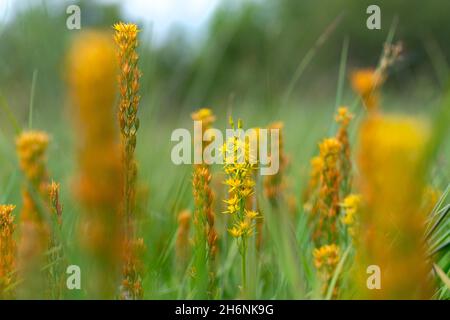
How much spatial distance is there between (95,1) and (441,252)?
287 cm

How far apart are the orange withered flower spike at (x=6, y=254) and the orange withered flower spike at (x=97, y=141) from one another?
707mm

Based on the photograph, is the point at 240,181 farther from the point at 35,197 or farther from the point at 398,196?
the point at 398,196

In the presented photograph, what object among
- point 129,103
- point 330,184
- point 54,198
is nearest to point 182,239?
point 330,184

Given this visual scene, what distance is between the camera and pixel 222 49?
10.2 feet

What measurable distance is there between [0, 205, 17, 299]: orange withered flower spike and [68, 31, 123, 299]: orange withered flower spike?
27.8 inches

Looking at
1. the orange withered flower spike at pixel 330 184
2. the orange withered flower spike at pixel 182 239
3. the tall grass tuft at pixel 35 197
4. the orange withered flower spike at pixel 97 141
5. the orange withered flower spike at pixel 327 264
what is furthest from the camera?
the orange withered flower spike at pixel 182 239

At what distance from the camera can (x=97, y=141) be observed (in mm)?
589

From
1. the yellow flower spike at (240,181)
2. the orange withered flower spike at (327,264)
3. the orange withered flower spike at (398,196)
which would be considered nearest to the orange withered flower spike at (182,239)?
the orange withered flower spike at (327,264)

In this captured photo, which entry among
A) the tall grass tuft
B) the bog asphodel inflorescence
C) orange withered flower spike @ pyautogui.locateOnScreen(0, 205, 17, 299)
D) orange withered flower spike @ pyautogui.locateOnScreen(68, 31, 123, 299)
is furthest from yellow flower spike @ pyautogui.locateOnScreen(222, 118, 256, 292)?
orange withered flower spike @ pyautogui.locateOnScreen(68, 31, 123, 299)

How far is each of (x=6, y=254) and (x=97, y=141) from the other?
2.87ft

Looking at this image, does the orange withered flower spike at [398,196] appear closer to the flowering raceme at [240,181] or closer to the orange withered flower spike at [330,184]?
the flowering raceme at [240,181]

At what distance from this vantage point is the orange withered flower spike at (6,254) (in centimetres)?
130

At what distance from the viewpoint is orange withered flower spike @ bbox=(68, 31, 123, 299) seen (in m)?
0.58
